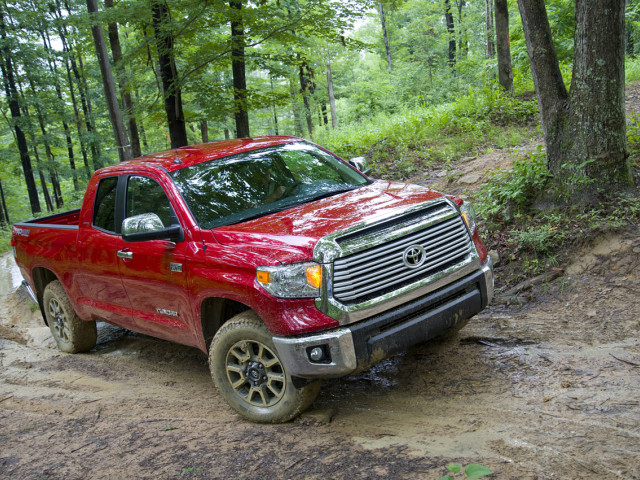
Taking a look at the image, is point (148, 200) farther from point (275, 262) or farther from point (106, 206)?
point (275, 262)

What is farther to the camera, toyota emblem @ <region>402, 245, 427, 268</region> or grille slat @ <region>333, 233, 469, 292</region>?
toyota emblem @ <region>402, 245, 427, 268</region>

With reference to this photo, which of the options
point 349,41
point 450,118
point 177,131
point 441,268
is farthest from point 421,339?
point 450,118

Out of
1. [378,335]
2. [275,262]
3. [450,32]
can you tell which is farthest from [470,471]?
[450,32]

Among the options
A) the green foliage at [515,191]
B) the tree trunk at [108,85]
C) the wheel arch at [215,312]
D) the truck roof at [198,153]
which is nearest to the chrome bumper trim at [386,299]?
the wheel arch at [215,312]

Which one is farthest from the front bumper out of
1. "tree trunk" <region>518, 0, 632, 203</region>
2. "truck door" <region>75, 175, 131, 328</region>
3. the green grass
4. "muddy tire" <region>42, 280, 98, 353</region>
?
the green grass

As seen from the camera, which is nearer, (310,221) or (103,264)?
(310,221)

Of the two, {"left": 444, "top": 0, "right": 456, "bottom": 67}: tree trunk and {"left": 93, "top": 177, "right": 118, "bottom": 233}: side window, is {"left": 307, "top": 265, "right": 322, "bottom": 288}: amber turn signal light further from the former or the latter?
{"left": 444, "top": 0, "right": 456, "bottom": 67}: tree trunk

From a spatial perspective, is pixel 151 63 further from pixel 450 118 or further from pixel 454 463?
pixel 454 463

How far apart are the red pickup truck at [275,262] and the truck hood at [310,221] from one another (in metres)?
0.01

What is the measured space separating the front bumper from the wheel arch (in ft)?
2.46

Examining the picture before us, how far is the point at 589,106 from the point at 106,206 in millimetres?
5171

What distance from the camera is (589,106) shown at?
19.4ft

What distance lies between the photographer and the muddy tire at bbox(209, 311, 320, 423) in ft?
12.2

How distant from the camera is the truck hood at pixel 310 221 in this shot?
A: 3.54 meters
